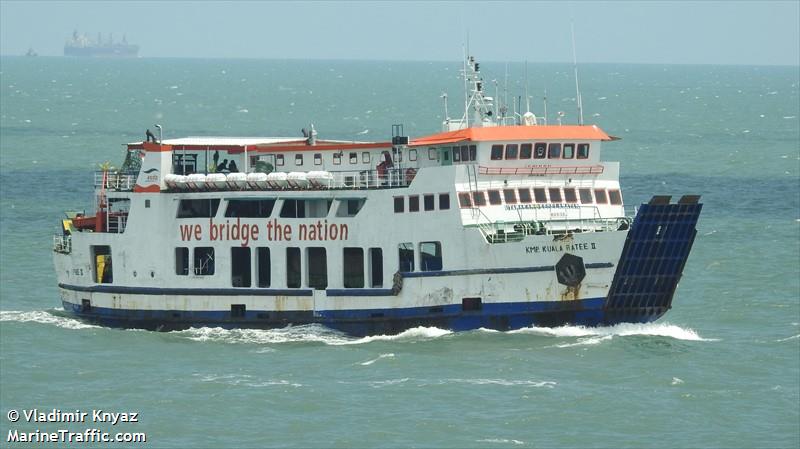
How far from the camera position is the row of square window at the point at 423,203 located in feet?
171

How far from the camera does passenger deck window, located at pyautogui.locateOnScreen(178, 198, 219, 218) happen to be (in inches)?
2192

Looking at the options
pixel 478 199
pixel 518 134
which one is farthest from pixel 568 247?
pixel 518 134

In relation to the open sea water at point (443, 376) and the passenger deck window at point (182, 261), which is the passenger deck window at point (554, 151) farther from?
the passenger deck window at point (182, 261)

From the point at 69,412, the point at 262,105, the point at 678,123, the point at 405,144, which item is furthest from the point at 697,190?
the point at 262,105

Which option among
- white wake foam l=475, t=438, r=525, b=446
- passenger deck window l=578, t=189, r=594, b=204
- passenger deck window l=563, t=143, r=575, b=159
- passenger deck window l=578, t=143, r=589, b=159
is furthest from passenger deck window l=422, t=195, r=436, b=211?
white wake foam l=475, t=438, r=525, b=446

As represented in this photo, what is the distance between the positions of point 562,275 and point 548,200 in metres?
3.18

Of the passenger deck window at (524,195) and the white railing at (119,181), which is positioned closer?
the passenger deck window at (524,195)

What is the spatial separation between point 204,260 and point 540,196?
11107 mm

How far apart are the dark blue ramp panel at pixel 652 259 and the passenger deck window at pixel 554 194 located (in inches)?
133

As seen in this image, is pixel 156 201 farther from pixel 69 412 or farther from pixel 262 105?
pixel 262 105

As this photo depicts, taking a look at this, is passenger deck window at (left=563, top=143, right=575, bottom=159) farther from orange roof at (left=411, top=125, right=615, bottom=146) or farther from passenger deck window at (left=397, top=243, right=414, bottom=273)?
passenger deck window at (left=397, top=243, right=414, bottom=273)

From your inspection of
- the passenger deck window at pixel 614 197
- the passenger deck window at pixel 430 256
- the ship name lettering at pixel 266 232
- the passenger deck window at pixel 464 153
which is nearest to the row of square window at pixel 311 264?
the passenger deck window at pixel 430 256

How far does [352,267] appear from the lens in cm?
5384

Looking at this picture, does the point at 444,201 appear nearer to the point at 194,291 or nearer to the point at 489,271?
the point at 489,271
